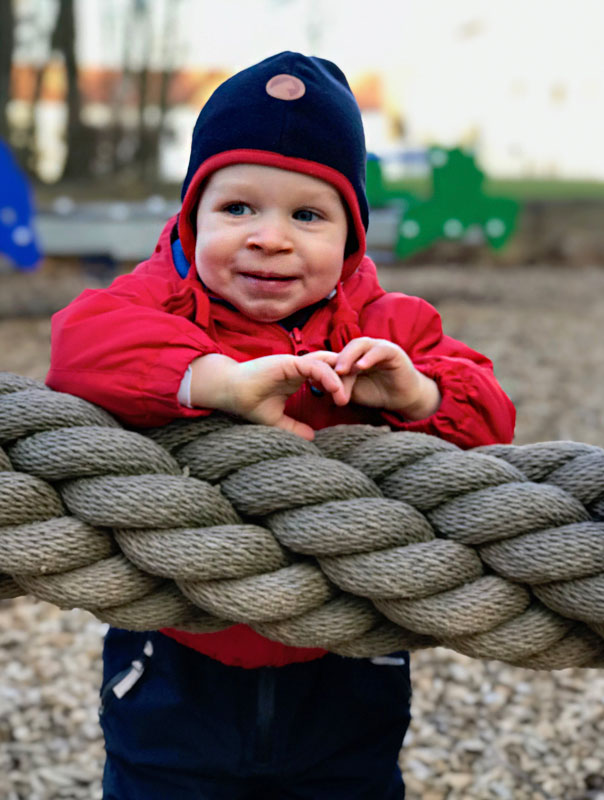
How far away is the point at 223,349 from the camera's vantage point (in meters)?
1.26

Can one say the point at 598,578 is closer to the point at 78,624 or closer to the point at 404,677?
the point at 404,677

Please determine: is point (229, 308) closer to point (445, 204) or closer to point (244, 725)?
point (244, 725)

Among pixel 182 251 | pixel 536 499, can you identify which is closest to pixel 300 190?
pixel 182 251

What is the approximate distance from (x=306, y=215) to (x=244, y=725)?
74 centimetres

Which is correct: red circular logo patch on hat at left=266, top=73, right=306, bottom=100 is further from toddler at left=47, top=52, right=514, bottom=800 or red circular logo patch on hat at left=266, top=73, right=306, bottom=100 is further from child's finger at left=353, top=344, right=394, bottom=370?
child's finger at left=353, top=344, right=394, bottom=370

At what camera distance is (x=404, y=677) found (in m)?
1.46

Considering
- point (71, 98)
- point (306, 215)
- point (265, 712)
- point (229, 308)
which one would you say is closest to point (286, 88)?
point (306, 215)

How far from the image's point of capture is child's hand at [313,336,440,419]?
44.8 inches

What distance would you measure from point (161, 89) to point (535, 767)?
416 inches

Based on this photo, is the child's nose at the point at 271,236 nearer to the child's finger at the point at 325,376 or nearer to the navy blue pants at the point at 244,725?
the child's finger at the point at 325,376

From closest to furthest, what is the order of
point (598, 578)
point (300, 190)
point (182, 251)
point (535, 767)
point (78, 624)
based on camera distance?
1. point (598, 578)
2. point (300, 190)
3. point (182, 251)
4. point (535, 767)
5. point (78, 624)

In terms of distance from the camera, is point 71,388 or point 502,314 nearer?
point 71,388

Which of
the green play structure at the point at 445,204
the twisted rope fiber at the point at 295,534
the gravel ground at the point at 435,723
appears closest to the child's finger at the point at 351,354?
the twisted rope fiber at the point at 295,534

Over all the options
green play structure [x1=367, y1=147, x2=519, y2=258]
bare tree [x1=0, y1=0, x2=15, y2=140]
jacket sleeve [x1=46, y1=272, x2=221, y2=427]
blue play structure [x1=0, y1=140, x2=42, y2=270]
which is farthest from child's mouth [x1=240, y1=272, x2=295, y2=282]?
bare tree [x1=0, y1=0, x2=15, y2=140]
